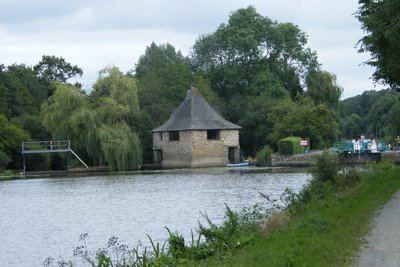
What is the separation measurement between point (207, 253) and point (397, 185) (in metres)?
11.2

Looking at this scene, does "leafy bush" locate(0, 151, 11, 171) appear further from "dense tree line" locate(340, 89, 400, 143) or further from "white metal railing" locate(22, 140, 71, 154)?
"dense tree line" locate(340, 89, 400, 143)

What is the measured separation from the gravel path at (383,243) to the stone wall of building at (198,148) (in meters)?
45.3

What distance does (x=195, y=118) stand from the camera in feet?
200

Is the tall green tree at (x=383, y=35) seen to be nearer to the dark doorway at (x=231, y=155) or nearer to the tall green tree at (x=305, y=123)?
the tall green tree at (x=305, y=123)

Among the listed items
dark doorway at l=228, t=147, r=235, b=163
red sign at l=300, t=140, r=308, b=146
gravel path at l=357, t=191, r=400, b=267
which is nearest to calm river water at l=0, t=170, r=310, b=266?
gravel path at l=357, t=191, r=400, b=267

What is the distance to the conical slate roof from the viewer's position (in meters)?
60.3

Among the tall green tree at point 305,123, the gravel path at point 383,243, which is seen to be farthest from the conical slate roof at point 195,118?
the gravel path at point 383,243

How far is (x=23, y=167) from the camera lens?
56625mm

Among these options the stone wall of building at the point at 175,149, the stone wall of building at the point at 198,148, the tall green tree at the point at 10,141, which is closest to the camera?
the tall green tree at the point at 10,141

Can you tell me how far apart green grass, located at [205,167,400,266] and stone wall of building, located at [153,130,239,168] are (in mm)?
43454

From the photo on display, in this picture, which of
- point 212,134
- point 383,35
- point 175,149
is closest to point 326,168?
point 383,35

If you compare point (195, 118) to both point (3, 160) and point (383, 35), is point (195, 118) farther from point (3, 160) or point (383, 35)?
point (383, 35)

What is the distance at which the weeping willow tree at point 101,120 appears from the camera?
52.4 m

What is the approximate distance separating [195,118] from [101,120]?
10126mm
